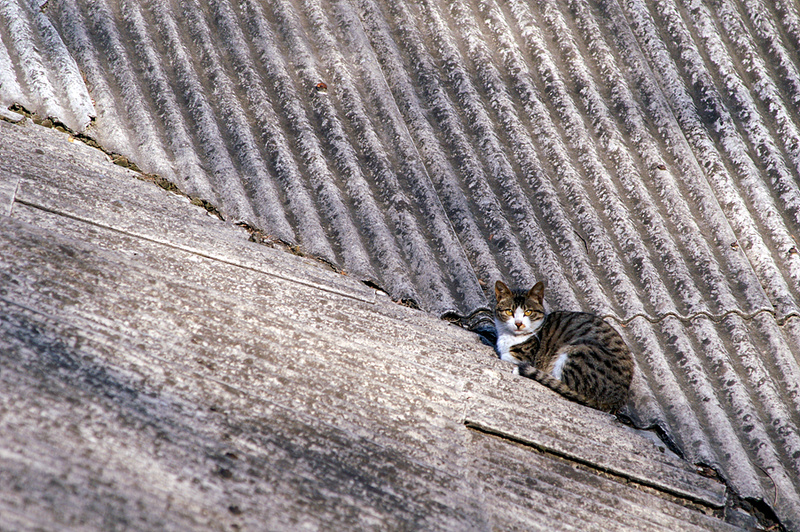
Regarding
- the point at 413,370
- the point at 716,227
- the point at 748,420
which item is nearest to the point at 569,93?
the point at 716,227

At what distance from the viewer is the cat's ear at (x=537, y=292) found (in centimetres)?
308

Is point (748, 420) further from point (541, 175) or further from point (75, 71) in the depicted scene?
point (75, 71)

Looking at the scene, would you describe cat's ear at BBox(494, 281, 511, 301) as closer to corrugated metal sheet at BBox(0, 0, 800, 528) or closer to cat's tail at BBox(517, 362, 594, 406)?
corrugated metal sheet at BBox(0, 0, 800, 528)

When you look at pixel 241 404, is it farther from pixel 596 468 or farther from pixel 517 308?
pixel 517 308

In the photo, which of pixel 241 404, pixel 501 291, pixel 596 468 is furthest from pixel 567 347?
pixel 241 404

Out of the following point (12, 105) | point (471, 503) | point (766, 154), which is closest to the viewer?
point (471, 503)

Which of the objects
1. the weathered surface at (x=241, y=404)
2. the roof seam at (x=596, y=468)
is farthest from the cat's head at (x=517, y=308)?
the roof seam at (x=596, y=468)

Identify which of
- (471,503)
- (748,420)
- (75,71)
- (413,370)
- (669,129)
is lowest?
(471,503)

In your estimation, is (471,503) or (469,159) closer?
(471,503)

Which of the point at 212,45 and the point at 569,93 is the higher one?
the point at 569,93

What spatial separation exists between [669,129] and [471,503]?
3.05 meters

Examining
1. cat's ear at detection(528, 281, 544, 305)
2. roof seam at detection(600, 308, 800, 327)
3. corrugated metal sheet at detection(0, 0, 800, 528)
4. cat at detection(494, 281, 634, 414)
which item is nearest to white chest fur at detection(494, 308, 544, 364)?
cat at detection(494, 281, 634, 414)

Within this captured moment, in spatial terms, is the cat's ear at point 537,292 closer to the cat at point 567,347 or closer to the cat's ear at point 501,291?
the cat at point 567,347

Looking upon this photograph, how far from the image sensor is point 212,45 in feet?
12.6
